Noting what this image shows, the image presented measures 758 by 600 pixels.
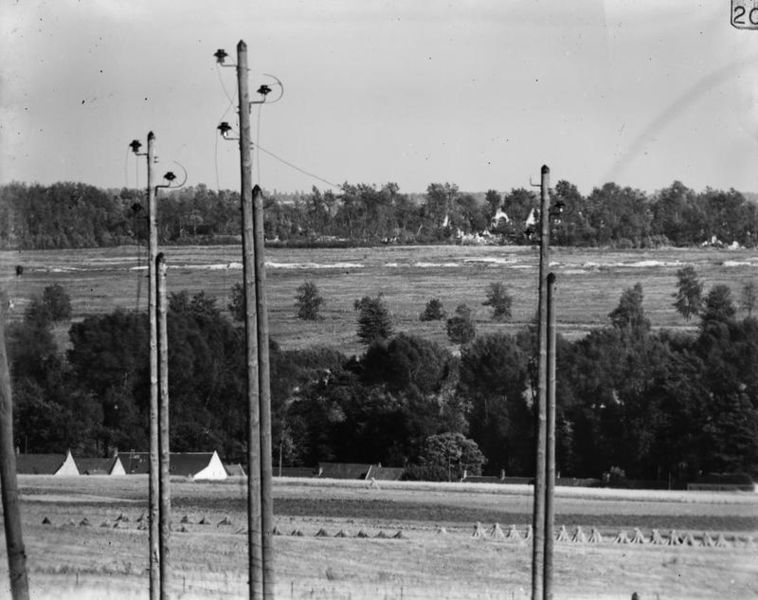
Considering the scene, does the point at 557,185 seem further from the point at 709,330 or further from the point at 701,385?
the point at 709,330

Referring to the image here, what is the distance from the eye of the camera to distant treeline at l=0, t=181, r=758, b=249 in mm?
35219

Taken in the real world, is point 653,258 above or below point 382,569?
above

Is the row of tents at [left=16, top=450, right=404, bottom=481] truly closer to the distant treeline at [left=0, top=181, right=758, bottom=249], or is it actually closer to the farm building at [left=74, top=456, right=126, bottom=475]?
the farm building at [left=74, top=456, right=126, bottom=475]

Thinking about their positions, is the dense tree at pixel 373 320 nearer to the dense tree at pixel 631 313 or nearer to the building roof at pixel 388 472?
the dense tree at pixel 631 313

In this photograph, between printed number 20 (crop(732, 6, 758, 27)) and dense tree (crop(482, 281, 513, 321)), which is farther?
dense tree (crop(482, 281, 513, 321))

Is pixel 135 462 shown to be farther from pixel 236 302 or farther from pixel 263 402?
pixel 263 402

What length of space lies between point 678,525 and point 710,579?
5.71 m

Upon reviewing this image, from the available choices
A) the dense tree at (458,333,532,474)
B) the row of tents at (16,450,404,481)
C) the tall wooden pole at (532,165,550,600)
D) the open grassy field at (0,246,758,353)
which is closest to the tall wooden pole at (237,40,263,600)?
the tall wooden pole at (532,165,550,600)

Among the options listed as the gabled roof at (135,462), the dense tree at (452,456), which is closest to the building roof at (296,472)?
the dense tree at (452,456)

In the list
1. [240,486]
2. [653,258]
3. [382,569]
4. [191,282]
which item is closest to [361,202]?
[191,282]

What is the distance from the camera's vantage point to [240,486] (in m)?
31.9

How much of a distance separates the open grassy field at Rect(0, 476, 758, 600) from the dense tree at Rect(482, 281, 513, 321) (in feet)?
27.3

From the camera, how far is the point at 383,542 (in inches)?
985

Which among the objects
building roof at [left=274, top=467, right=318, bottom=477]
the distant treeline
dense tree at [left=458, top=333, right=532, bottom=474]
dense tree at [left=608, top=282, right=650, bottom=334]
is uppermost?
the distant treeline
